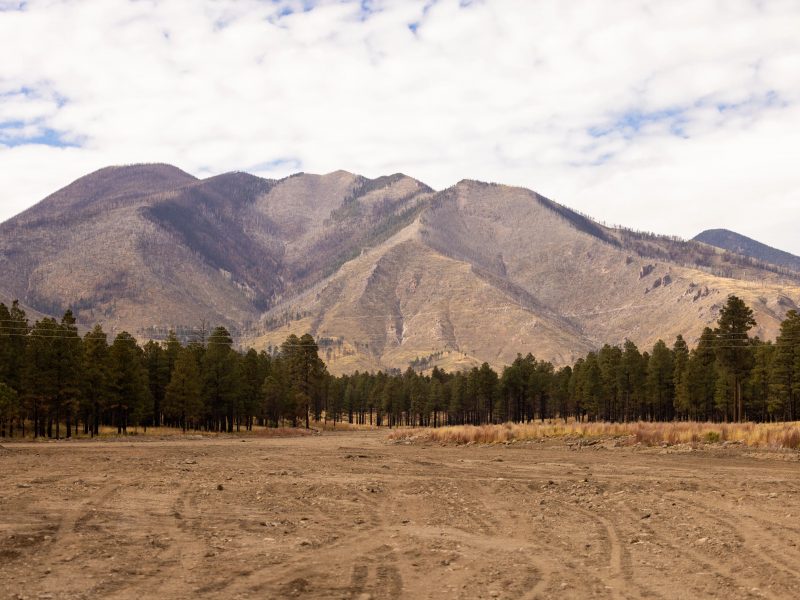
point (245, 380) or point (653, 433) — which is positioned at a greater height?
point (245, 380)

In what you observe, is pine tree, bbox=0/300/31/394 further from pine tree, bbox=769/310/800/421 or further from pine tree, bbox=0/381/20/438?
pine tree, bbox=769/310/800/421

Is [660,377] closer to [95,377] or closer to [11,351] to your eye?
[95,377]

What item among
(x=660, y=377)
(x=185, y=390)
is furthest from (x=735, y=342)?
(x=185, y=390)

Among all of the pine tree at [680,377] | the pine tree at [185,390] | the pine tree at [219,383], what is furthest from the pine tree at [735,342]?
the pine tree at [185,390]

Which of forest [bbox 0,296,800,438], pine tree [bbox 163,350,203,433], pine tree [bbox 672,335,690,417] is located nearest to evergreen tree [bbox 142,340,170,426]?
forest [bbox 0,296,800,438]

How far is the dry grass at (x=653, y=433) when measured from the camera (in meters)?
37.4

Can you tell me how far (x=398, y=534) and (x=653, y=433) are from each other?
31.7m

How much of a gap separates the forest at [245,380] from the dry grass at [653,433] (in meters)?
33.4

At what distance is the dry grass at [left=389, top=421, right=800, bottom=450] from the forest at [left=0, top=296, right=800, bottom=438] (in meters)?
33.4

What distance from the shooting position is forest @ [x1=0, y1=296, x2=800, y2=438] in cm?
6769

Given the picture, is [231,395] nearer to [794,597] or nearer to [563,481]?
[563,481]

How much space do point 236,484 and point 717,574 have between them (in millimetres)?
14871

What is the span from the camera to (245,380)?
96688 mm

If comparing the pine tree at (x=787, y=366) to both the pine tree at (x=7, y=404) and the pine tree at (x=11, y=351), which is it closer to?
the pine tree at (x=7, y=404)
